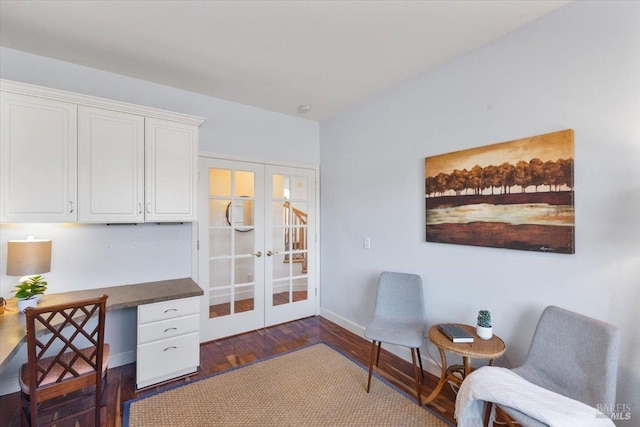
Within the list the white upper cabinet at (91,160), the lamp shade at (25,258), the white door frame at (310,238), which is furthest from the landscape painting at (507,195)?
the lamp shade at (25,258)

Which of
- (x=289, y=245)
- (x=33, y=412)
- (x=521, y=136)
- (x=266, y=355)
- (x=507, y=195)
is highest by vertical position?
(x=521, y=136)

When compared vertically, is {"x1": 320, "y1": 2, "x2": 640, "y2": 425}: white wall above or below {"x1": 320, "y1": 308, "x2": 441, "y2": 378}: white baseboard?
above

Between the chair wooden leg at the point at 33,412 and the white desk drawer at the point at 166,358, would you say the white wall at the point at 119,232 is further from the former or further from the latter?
the chair wooden leg at the point at 33,412

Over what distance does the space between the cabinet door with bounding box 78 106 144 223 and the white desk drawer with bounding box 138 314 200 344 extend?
2.92ft

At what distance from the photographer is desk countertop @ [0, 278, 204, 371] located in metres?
1.61

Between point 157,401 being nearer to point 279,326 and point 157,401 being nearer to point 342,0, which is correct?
point 279,326

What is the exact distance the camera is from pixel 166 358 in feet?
7.63

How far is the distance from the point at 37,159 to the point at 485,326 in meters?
3.39

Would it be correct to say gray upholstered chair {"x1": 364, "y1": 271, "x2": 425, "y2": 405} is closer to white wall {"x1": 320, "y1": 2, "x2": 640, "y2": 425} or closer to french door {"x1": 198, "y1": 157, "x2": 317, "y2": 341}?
white wall {"x1": 320, "y1": 2, "x2": 640, "y2": 425}

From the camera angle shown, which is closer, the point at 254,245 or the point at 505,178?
the point at 505,178

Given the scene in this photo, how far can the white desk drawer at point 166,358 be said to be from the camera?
7.33 ft

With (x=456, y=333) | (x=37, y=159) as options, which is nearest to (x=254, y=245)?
(x=37, y=159)

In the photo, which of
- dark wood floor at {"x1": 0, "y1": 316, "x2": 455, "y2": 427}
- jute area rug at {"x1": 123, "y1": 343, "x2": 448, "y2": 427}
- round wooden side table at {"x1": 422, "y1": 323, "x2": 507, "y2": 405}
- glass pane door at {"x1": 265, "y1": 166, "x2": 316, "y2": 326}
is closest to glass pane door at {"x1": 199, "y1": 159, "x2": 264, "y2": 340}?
glass pane door at {"x1": 265, "y1": 166, "x2": 316, "y2": 326}

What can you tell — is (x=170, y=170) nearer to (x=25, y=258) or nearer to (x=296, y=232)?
(x=25, y=258)
